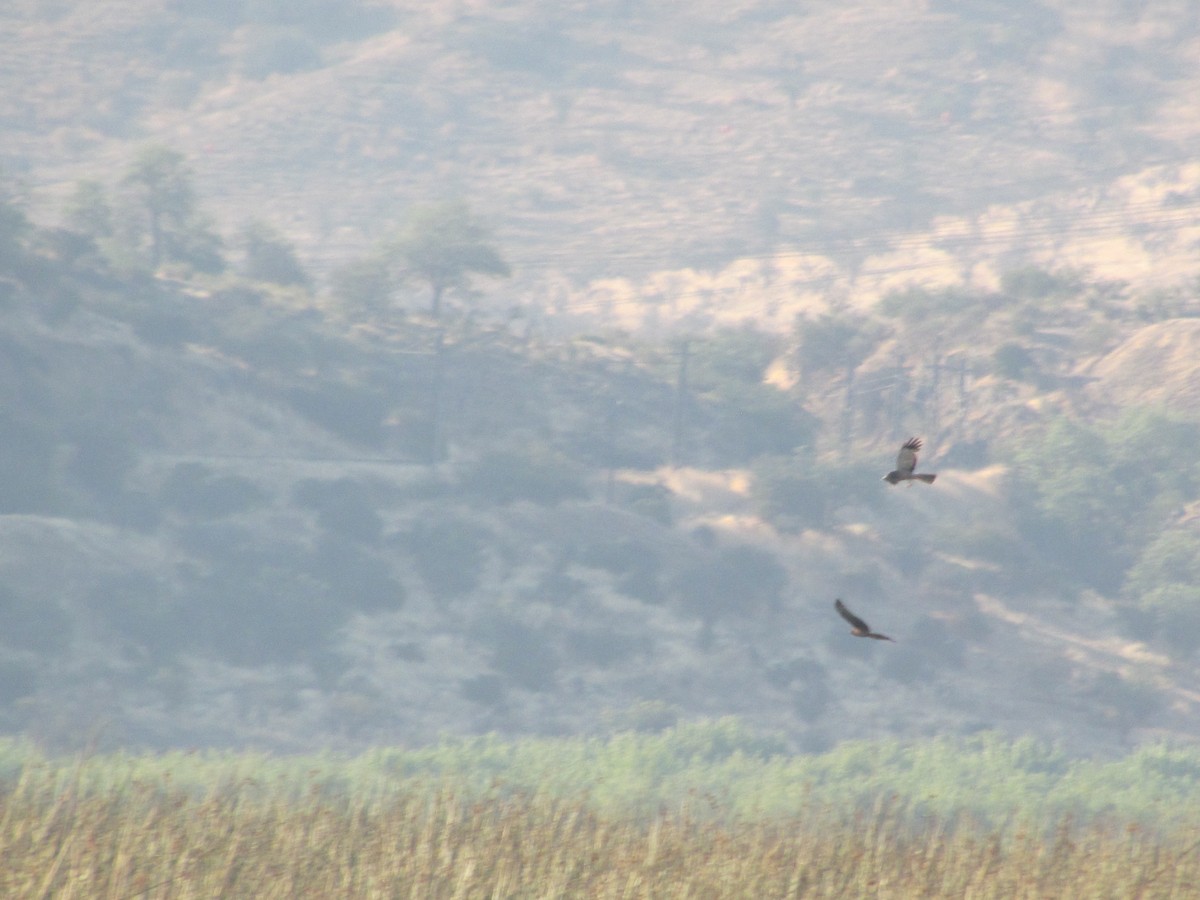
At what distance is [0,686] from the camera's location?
57.3 m

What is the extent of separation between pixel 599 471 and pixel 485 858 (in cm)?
7293

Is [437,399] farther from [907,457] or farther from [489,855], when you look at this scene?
[907,457]

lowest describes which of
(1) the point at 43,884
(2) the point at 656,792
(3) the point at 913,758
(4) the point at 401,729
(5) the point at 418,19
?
(4) the point at 401,729

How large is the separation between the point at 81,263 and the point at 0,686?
119 feet

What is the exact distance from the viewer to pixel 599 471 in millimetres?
84938

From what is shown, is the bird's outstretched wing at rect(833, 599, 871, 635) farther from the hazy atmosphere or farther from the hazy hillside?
the hazy hillside

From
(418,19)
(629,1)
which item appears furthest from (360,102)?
(629,1)

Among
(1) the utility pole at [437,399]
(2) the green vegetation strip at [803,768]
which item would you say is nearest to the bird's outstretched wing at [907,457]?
(2) the green vegetation strip at [803,768]

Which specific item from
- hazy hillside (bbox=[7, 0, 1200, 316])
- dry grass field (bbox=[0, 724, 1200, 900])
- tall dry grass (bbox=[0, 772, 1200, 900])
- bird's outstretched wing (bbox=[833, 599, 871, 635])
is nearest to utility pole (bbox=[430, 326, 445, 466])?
hazy hillside (bbox=[7, 0, 1200, 316])

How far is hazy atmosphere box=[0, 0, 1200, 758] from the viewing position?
65.9 meters

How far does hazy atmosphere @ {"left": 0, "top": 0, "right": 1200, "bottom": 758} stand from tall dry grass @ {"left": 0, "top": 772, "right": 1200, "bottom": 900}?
3067 centimetres

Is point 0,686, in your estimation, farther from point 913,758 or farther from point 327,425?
point 913,758

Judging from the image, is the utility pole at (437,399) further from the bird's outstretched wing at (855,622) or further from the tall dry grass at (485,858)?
the bird's outstretched wing at (855,622)

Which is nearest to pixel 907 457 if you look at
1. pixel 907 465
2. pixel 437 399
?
pixel 907 465
